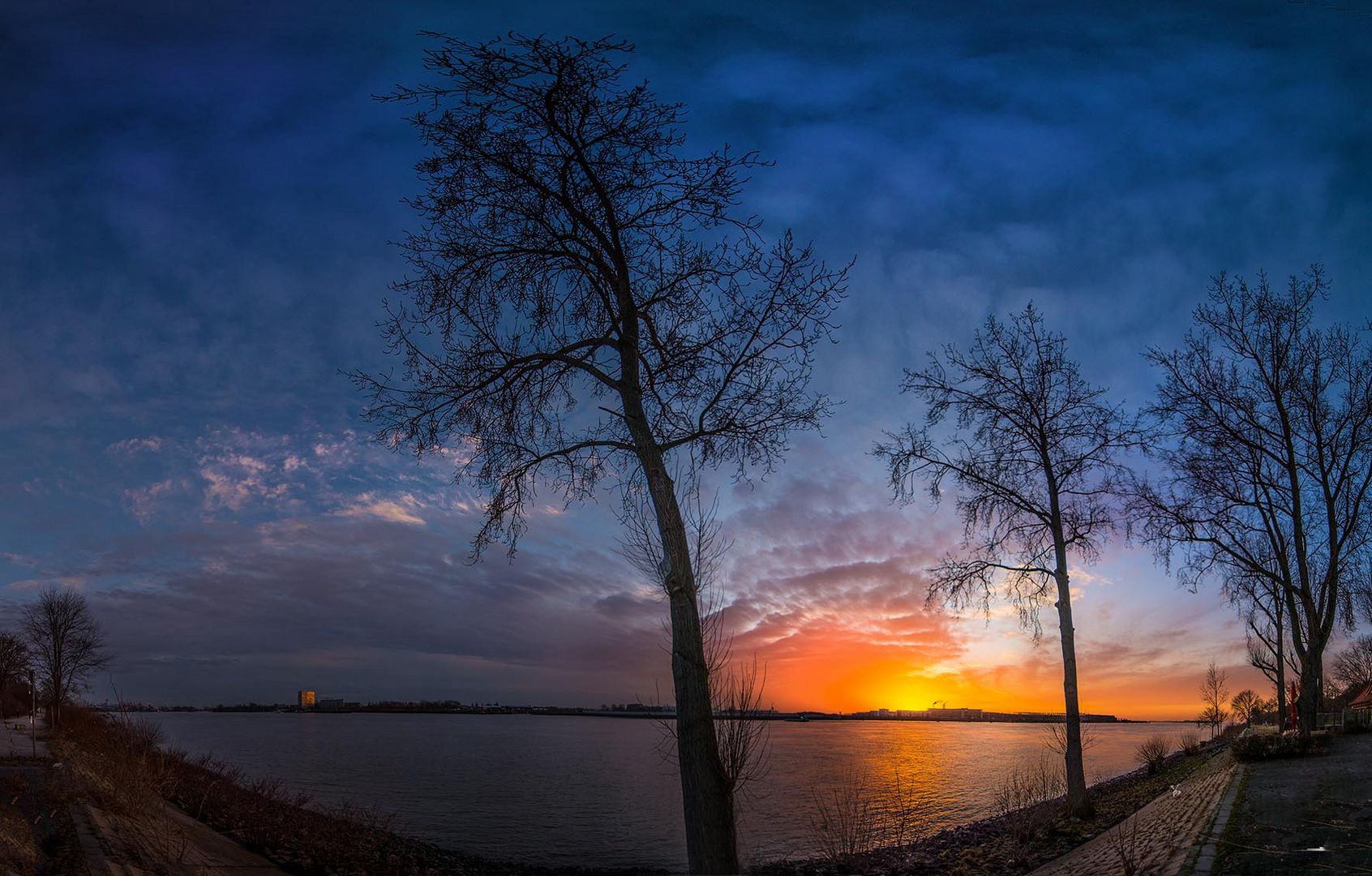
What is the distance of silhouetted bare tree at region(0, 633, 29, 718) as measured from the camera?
5469 centimetres


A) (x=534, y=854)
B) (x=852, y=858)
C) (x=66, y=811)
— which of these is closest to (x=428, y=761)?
(x=534, y=854)

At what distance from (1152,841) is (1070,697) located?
4.24 meters

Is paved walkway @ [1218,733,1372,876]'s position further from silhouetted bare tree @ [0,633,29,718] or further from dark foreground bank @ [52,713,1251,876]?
silhouetted bare tree @ [0,633,29,718]

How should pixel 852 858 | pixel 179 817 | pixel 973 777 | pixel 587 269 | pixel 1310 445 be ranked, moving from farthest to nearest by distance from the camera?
pixel 973 777, pixel 1310 445, pixel 179 817, pixel 852 858, pixel 587 269

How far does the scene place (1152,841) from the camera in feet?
33.2

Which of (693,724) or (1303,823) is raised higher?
(693,724)

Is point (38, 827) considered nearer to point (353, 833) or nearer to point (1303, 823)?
point (353, 833)

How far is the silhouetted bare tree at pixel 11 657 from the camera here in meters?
54.7

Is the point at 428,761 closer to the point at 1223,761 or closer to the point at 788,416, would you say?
the point at 1223,761

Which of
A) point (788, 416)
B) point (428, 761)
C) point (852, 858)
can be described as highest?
point (788, 416)

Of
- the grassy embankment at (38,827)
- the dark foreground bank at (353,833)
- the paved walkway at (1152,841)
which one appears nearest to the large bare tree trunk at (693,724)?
the dark foreground bank at (353,833)

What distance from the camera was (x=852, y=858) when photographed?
9227mm

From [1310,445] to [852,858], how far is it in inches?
695

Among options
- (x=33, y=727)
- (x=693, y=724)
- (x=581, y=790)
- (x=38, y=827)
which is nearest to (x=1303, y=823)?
(x=693, y=724)
